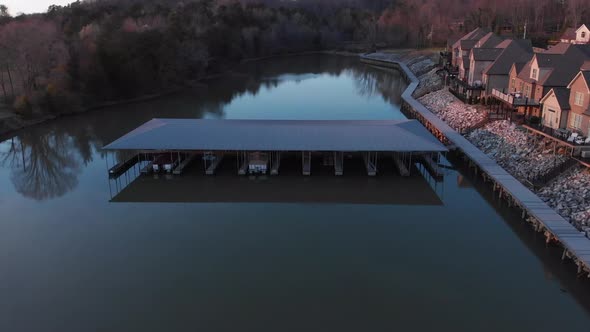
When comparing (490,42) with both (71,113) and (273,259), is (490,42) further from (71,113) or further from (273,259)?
(71,113)

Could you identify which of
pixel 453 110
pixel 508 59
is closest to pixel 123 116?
pixel 453 110

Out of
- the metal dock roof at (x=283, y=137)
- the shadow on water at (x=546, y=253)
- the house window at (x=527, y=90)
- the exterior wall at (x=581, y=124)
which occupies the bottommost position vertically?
the shadow on water at (x=546, y=253)

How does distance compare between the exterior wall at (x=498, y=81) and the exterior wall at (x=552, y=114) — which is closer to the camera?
the exterior wall at (x=552, y=114)

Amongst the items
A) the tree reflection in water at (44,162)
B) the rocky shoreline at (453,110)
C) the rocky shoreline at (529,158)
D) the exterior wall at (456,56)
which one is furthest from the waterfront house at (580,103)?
the tree reflection in water at (44,162)

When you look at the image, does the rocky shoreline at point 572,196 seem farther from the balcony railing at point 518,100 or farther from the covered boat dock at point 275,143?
the balcony railing at point 518,100

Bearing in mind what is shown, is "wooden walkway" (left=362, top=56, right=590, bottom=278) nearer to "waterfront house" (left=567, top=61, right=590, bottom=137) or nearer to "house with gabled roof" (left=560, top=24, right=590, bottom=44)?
"waterfront house" (left=567, top=61, right=590, bottom=137)

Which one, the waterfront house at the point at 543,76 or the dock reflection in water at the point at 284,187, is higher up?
the waterfront house at the point at 543,76

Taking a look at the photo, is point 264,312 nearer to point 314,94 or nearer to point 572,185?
point 572,185
